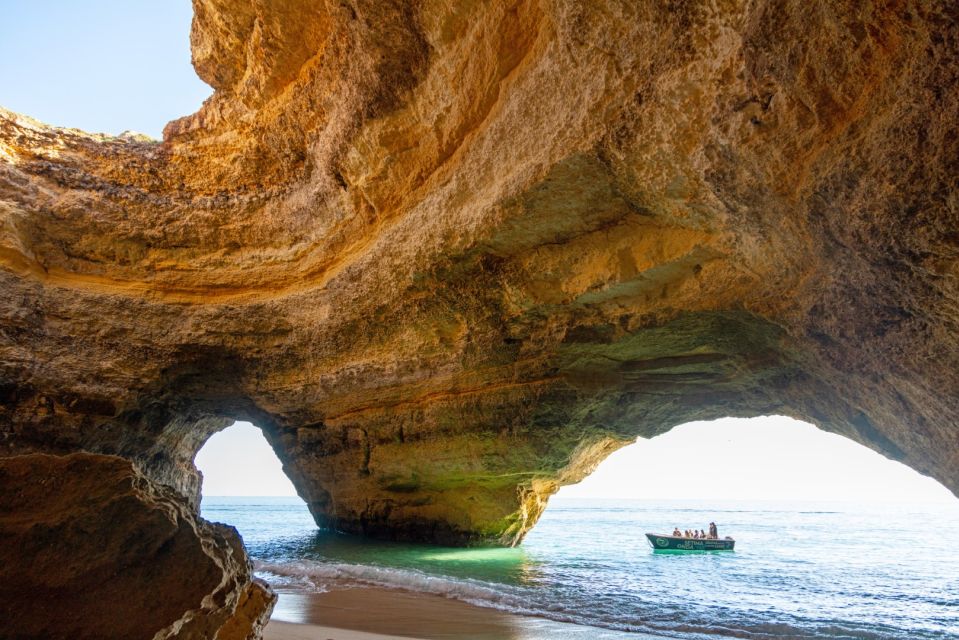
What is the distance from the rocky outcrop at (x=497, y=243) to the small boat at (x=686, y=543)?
3.59m

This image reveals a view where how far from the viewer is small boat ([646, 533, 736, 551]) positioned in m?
14.0

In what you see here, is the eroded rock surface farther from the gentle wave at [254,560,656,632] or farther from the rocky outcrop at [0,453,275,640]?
the gentle wave at [254,560,656,632]

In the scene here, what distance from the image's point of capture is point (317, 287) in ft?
29.7

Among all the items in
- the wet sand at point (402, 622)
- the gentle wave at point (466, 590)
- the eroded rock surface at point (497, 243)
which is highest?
the eroded rock surface at point (497, 243)

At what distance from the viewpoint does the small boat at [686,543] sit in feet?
46.1

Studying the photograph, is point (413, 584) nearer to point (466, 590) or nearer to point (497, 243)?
point (466, 590)

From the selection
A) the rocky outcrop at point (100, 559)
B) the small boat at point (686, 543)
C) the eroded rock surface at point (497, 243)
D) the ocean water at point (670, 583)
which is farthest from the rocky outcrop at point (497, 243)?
the rocky outcrop at point (100, 559)

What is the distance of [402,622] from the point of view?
18.3ft

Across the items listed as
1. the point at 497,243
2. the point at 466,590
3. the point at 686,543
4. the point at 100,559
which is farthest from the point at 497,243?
the point at 686,543

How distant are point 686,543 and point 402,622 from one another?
10.8m

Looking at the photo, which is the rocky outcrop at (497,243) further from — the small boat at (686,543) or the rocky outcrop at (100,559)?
the rocky outcrop at (100,559)

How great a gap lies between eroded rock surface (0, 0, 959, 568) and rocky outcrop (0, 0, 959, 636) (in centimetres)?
3

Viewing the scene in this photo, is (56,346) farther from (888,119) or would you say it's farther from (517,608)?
(888,119)

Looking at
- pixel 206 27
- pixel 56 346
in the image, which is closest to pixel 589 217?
pixel 206 27
